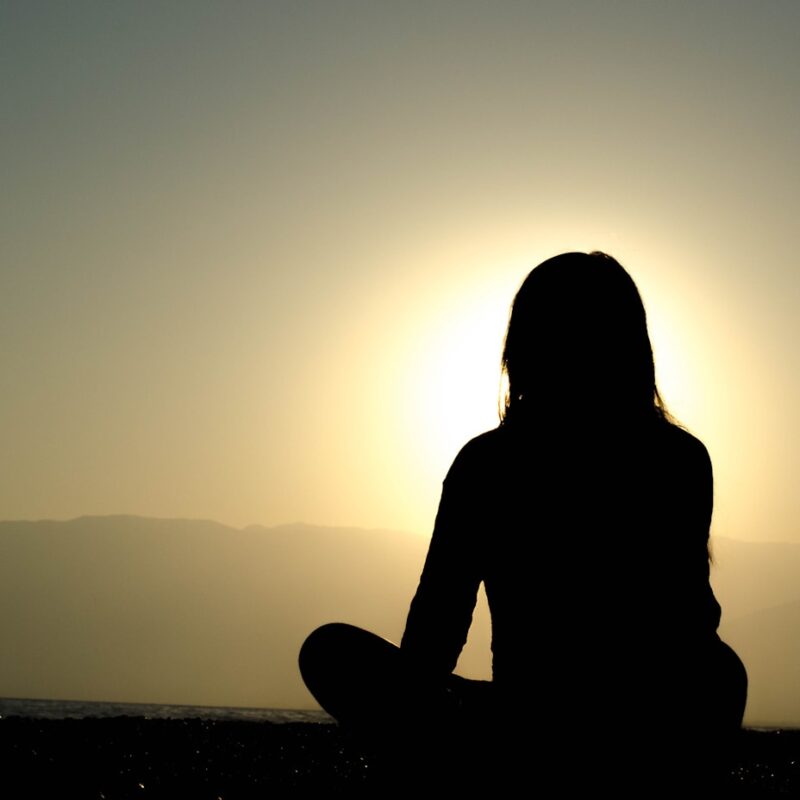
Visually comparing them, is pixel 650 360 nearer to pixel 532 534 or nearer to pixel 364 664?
pixel 532 534

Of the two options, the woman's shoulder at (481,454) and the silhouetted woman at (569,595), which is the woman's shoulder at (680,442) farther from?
the woman's shoulder at (481,454)

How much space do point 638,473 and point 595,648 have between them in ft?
1.74

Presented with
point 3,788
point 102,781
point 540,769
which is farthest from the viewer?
point 102,781

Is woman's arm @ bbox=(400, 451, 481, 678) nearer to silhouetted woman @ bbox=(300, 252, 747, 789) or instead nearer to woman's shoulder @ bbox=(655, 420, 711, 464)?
silhouetted woman @ bbox=(300, 252, 747, 789)

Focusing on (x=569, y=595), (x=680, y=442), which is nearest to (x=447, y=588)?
(x=569, y=595)

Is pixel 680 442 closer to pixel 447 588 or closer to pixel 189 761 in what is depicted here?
pixel 447 588

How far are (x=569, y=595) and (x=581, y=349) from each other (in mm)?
778

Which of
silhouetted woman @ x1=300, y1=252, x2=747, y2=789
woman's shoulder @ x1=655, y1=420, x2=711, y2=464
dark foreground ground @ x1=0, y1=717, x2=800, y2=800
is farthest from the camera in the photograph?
dark foreground ground @ x1=0, y1=717, x2=800, y2=800

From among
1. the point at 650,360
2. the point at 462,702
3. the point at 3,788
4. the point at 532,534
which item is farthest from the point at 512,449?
the point at 3,788

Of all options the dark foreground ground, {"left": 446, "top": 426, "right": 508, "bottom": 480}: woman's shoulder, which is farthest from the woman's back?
the dark foreground ground

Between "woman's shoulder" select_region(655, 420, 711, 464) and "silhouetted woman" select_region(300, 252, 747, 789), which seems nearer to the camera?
"silhouetted woman" select_region(300, 252, 747, 789)

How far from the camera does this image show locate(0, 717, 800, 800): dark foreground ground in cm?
558

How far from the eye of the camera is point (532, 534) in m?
3.07

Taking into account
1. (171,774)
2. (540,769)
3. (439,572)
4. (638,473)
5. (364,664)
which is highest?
(638,473)
